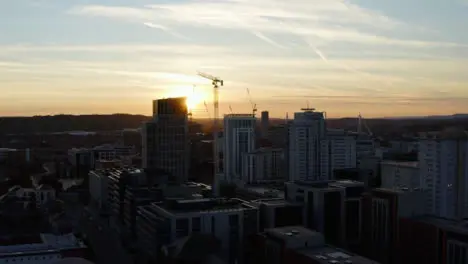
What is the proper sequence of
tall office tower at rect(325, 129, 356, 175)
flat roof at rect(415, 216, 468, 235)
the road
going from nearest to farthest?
flat roof at rect(415, 216, 468, 235), the road, tall office tower at rect(325, 129, 356, 175)

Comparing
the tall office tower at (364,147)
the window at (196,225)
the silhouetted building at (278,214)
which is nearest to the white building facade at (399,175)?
the tall office tower at (364,147)

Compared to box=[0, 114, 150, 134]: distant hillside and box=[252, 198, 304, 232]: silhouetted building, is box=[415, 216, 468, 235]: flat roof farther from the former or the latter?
box=[0, 114, 150, 134]: distant hillside

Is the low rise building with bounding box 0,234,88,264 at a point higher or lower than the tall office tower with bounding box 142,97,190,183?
lower

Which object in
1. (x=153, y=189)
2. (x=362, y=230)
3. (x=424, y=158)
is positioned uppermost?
(x=424, y=158)

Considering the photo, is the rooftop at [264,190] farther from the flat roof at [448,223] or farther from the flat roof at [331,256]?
the flat roof at [331,256]

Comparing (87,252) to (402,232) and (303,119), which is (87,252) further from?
(303,119)

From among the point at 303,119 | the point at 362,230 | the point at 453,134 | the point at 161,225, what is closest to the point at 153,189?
the point at 161,225

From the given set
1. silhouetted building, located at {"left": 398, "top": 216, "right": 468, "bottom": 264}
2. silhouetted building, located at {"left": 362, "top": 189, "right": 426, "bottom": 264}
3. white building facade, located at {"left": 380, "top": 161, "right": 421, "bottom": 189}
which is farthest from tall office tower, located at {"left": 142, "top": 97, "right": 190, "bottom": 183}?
silhouetted building, located at {"left": 398, "top": 216, "right": 468, "bottom": 264}
